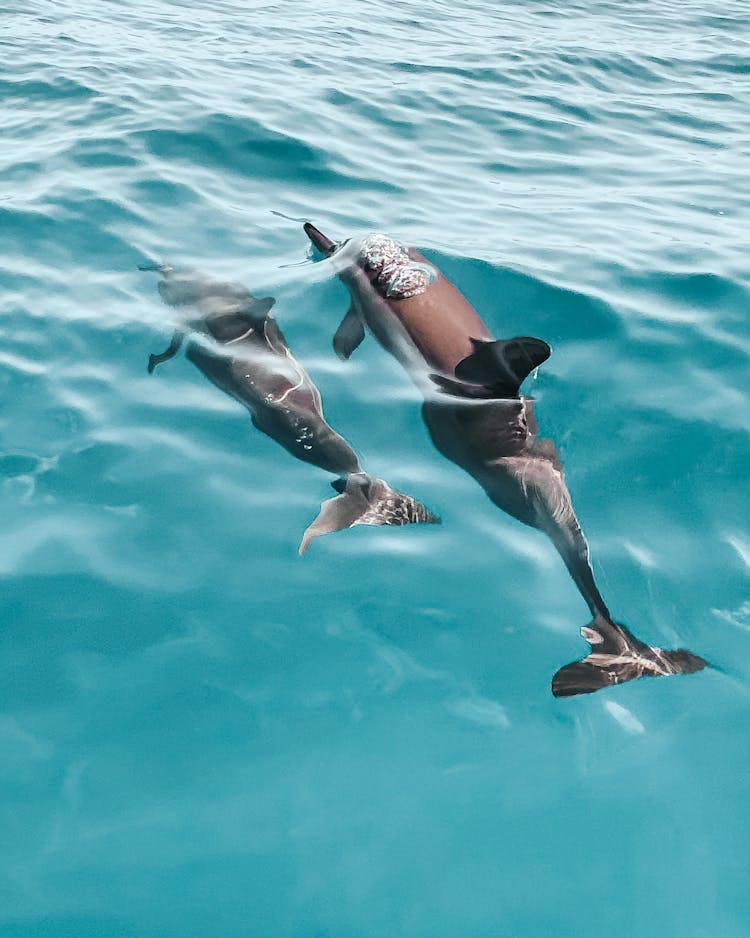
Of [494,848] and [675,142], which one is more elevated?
[675,142]

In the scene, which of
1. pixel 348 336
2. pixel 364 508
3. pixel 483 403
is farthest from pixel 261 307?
pixel 364 508

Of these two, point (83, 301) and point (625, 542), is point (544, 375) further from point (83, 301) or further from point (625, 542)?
point (83, 301)

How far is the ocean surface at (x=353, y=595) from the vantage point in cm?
437

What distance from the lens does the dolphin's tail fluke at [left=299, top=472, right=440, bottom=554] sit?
6207 mm

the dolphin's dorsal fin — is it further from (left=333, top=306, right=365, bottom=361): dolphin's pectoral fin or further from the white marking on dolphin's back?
the white marking on dolphin's back

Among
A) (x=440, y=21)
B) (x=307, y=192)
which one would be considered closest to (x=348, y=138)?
(x=307, y=192)

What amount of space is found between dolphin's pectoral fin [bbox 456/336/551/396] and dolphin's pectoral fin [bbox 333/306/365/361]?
123 centimetres

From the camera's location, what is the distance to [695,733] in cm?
502

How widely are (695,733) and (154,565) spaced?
327 centimetres

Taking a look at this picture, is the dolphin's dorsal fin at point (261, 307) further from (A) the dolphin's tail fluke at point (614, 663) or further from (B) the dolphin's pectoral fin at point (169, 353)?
(A) the dolphin's tail fluke at point (614, 663)

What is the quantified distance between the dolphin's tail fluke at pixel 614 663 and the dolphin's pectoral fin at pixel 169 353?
4.35 meters

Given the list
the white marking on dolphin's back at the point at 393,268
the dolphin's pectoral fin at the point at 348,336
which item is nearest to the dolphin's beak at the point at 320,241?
the white marking on dolphin's back at the point at 393,268

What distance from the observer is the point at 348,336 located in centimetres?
848

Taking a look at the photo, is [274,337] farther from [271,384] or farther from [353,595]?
[353,595]
